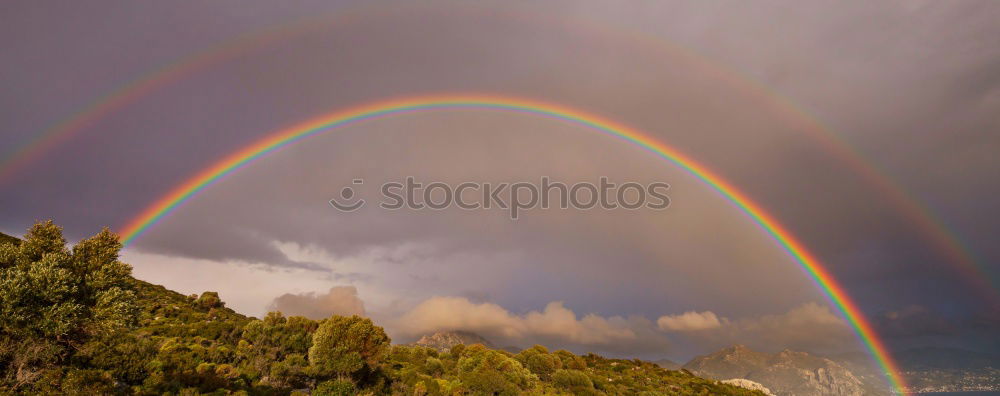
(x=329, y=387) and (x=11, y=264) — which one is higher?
(x=11, y=264)

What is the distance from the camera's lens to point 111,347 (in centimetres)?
3034

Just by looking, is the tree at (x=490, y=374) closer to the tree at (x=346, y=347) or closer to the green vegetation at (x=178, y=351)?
the green vegetation at (x=178, y=351)

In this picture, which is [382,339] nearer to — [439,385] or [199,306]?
[439,385]

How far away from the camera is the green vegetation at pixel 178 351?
80.6ft

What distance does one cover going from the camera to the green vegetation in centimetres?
2458

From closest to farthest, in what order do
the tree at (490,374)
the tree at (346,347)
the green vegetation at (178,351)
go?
the green vegetation at (178,351)
the tree at (346,347)
the tree at (490,374)

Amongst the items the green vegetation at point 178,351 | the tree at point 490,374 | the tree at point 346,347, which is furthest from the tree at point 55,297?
the tree at point 490,374

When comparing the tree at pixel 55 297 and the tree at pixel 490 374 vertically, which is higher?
the tree at pixel 55 297

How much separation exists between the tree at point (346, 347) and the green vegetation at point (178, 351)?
0.13 meters

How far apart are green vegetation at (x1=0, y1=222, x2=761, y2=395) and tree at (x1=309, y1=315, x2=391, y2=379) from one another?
13 centimetres

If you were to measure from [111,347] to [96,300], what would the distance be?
470 centimetres

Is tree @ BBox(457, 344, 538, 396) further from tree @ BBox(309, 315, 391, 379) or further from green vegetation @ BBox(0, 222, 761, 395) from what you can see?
tree @ BBox(309, 315, 391, 379)

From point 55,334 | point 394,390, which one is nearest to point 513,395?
point 394,390

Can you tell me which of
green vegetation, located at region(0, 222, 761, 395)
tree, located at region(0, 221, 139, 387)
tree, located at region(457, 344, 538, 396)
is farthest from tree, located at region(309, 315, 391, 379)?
tree, located at region(0, 221, 139, 387)
